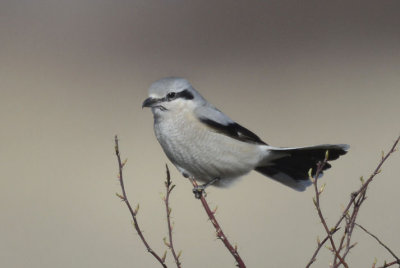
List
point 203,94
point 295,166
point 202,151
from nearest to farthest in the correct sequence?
point 202,151 < point 295,166 < point 203,94

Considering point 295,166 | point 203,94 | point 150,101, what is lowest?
point 295,166

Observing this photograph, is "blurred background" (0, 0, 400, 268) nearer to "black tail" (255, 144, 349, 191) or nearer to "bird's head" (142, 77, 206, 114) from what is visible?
"black tail" (255, 144, 349, 191)

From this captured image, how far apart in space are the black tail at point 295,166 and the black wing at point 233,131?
2.7 inches

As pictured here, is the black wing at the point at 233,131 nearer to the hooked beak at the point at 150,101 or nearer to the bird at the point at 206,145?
the bird at the point at 206,145

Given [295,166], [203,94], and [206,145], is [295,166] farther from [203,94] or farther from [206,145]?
[203,94]

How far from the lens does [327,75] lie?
3.07 metres

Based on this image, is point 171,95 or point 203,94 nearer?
point 171,95

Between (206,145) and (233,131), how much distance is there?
0.09m

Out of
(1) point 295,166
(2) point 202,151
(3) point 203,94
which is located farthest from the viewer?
(3) point 203,94

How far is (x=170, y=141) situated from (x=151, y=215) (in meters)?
1.31

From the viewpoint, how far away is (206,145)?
4.66 feet

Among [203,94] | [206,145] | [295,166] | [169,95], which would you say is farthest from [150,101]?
[203,94]

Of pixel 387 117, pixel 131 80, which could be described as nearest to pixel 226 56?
pixel 131 80

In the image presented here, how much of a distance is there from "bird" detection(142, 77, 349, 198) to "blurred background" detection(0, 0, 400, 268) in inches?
40.7
